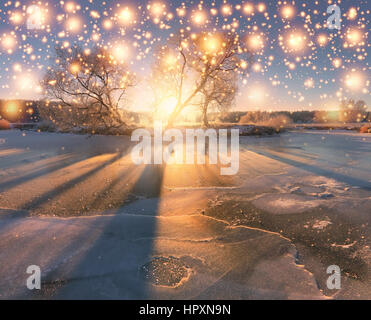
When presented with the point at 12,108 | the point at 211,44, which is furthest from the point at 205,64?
the point at 12,108

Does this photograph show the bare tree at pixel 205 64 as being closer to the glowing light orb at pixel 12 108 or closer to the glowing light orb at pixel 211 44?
the glowing light orb at pixel 211 44

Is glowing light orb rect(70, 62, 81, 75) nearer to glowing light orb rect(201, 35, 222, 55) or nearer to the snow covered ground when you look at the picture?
glowing light orb rect(201, 35, 222, 55)

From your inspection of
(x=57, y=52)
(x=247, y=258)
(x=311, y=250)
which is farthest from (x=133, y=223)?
(x=57, y=52)

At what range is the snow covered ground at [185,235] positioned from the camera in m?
2.01

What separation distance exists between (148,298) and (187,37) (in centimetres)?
1631

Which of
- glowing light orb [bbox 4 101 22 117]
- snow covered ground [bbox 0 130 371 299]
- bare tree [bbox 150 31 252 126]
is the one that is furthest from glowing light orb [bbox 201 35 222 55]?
glowing light orb [bbox 4 101 22 117]

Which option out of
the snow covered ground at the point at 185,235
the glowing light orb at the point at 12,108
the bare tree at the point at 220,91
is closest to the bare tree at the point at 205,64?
the bare tree at the point at 220,91

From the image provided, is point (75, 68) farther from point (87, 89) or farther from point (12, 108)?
point (12, 108)

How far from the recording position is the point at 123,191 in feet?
14.8

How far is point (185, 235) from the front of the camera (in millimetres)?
2850
